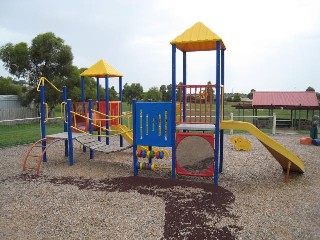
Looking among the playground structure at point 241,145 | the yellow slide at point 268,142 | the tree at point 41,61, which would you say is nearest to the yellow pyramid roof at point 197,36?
the yellow slide at point 268,142

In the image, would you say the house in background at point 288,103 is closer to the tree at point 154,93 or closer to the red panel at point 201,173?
the red panel at point 201,173

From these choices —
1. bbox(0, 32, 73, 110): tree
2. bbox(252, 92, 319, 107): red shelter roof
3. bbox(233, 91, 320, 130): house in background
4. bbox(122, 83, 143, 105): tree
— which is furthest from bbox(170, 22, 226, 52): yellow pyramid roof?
bbox(122, 83, 143, 105): tree

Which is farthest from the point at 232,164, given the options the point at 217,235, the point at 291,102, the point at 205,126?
the point at 291,102

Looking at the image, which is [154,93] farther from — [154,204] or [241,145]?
[154,204]

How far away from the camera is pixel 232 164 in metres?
8.35

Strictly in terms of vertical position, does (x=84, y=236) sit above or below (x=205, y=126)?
below

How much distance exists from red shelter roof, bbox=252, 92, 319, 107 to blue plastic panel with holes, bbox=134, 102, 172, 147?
14599 mm

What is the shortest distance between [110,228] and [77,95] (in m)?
18.6

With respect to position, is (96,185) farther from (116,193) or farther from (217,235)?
(217,235)

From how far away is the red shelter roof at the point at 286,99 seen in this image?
19.5m

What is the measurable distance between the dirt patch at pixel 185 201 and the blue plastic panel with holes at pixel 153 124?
0.88 m

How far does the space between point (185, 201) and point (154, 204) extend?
0.57 m

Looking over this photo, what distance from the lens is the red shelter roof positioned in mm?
19534

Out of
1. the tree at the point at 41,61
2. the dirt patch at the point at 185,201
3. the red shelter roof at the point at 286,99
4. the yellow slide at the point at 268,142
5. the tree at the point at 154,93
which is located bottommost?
the dirt patch at the point at 185,201
